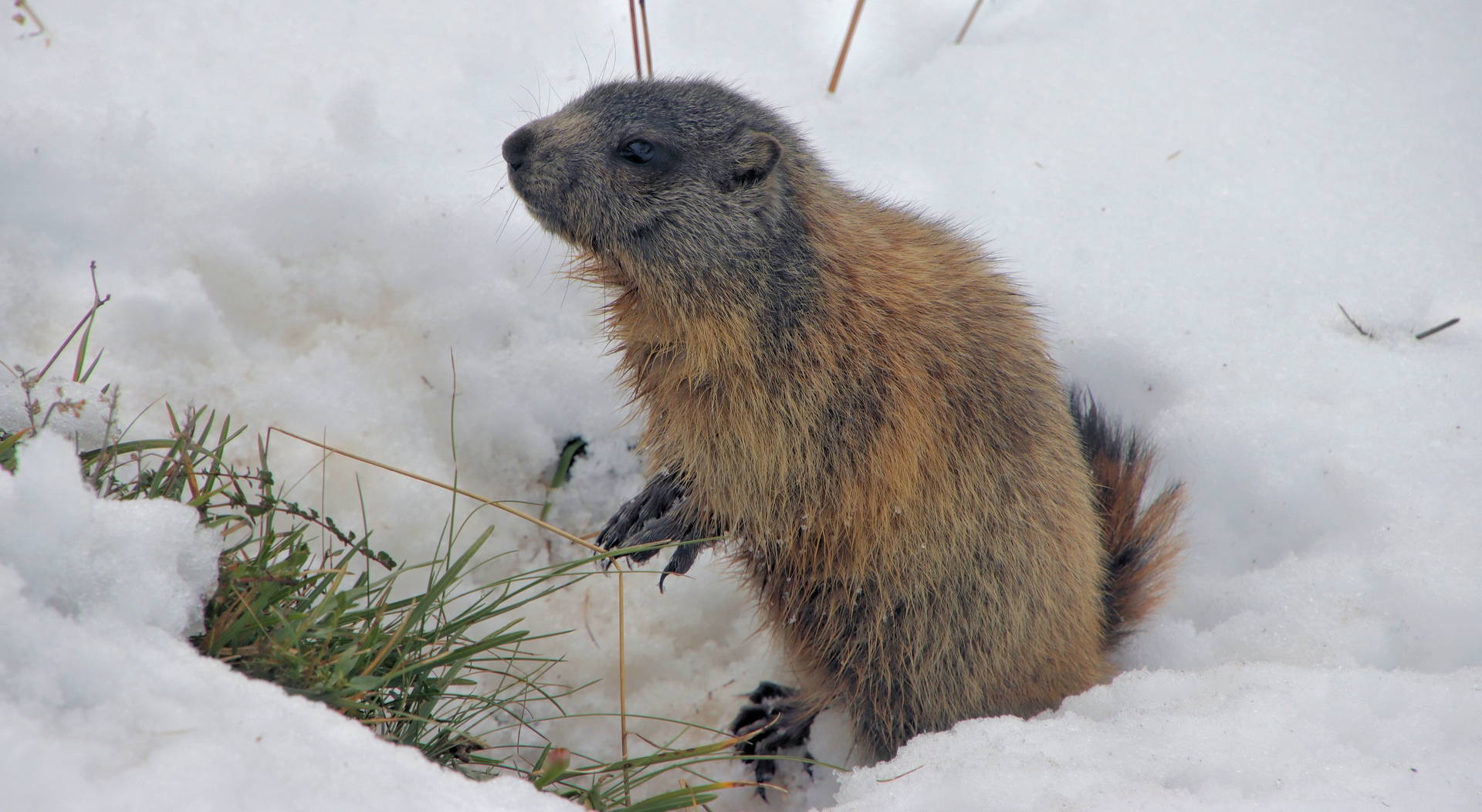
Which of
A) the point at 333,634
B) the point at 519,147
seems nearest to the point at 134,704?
the point at 333,634

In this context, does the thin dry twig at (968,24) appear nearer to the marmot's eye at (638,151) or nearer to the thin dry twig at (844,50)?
the thin dry twig at (844,50)

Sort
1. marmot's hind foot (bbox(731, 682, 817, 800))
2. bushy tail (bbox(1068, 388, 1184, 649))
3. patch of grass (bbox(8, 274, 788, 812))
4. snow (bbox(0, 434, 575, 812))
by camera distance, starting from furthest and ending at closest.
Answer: marmot's hind foot (bbox(731, 682, 817, 800)) < bushy tail (bbox(1068, 388, 1184, 649)) < patch of grass (bbox(8, 274, 788, 812)) < snow (bbox(0, 434, 575, 812))

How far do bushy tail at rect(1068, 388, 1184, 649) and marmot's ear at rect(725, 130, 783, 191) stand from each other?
59.3 inches

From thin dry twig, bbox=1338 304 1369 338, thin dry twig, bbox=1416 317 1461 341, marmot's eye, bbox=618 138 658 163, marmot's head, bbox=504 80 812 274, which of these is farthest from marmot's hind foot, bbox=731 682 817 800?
thin dry twig, bbox=1416 317 1461 341

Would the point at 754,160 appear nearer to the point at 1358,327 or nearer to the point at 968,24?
the point at 968,24

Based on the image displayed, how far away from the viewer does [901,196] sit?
160 inches

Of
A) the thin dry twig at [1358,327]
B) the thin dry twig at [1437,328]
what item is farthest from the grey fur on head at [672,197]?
the thin dry twig at [1437,328]

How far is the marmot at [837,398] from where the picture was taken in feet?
8.77

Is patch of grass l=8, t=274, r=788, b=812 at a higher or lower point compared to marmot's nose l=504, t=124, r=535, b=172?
lower

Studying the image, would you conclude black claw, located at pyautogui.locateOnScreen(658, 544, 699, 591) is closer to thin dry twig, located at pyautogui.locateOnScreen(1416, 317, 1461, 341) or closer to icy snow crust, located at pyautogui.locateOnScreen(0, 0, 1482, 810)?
icy snow crust, located at pyautogui.locateOnScreen(0, 0, 1482, 810)

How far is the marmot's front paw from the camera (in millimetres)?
2994

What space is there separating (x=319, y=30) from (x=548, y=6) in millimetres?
1123

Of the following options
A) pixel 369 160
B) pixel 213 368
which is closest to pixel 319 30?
pixel 369 160

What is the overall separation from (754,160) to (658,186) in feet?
1.04
